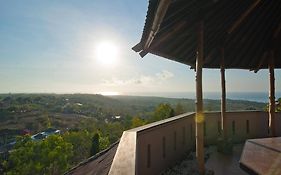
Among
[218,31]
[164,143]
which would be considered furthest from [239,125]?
[164,143]

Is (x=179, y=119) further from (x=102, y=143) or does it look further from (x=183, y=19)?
(x=102, y=143)

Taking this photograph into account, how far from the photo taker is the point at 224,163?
8875 millimetres

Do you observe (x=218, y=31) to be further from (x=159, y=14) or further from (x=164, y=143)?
(x=159, y=14)

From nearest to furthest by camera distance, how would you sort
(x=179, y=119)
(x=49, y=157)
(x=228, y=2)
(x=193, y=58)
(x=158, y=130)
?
(x=228, y=2), (x=158, y=130), (x=179, y=119), (x=193, y=58), (x=49, y=157)

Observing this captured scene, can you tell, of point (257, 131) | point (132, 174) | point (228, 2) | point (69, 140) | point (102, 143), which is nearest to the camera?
point (132, 174)

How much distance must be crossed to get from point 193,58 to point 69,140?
46.1 metres

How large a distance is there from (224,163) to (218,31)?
4.41m

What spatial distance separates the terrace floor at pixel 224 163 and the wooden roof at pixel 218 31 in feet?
12.0

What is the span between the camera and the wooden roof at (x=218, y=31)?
18.9 feet

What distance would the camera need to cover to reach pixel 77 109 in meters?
168

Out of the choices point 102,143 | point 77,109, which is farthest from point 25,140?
point 77,109

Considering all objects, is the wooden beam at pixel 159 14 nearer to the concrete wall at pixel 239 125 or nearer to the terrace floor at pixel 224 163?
the terrace floor at pixel 224 163

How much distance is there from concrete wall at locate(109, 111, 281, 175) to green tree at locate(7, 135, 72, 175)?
28.6m

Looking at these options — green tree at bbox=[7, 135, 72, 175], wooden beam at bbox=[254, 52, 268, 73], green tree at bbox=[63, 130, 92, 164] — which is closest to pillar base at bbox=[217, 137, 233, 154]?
wooden beam at bbox=[254, 52, 268, 73]
